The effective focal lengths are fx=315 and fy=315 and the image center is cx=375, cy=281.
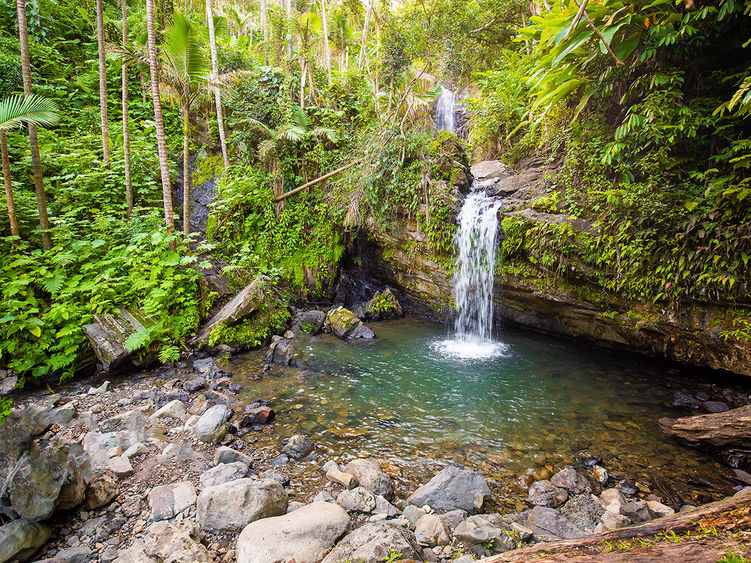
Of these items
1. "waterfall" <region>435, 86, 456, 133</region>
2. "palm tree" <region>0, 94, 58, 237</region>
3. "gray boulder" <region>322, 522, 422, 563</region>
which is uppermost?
"waterfall" <region>435, 86, 456, 133</region>

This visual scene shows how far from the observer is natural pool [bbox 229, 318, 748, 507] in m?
3.83

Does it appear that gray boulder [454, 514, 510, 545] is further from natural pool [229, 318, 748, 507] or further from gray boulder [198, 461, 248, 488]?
gray boulder [198, 461, 248, 488]

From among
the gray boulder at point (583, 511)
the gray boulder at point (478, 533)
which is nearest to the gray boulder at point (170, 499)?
the gray boulder at point (478, 533)

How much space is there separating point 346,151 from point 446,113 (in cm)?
649

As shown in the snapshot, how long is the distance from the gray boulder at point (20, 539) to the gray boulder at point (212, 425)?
163 centimetres

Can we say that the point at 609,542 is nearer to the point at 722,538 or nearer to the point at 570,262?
the point at 722,538

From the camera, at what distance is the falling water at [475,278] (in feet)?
24.8

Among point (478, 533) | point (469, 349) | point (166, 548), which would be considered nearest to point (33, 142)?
point (166, 548)

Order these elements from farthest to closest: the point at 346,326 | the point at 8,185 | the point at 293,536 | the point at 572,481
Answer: the point at 346,326 → the point at 8,185 → the point at 572,481 → the point at 293,536

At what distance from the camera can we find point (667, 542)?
1.83 metres

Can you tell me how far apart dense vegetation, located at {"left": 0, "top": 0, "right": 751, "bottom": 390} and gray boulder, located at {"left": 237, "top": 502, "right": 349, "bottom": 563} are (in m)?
4.74

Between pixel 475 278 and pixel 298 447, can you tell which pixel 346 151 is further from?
pixel 298 447

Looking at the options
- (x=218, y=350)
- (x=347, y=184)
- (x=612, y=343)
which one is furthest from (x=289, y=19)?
(x=612, y=343)

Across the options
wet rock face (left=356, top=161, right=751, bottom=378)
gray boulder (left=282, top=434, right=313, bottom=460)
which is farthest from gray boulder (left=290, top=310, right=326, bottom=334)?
gray boulder (left=282, top=434, right=313, bottom=460)
